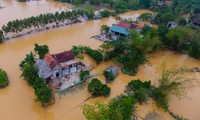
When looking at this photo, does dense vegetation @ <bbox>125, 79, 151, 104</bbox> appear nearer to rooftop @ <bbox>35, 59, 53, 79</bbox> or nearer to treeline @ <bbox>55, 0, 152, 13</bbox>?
rooftop @ <bbox>35, 59, 53, 79</bbox>

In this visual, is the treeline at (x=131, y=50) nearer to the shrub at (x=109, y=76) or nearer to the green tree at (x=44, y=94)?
the shrub at (x=109, y=76)

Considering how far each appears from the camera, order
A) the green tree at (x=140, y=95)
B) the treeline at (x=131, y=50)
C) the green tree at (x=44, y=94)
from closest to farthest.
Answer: the green tree at (x=44, y=94)
the green tree at (x=140, y=95)
the treeline at (x=131, y=50)

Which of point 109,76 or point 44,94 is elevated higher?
point 44,94

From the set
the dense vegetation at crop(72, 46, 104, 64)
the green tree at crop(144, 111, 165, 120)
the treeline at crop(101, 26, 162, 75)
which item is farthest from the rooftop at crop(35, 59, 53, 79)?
the green tree at crop(144, 111, 165, 120)

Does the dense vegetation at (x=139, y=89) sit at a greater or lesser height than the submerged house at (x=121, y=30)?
lesser

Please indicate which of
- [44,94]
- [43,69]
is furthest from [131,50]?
[44,94]

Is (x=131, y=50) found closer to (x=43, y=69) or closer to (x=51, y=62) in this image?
(x=51, y=62)

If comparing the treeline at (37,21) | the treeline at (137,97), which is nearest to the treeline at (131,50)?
the treeline at (137,97)
